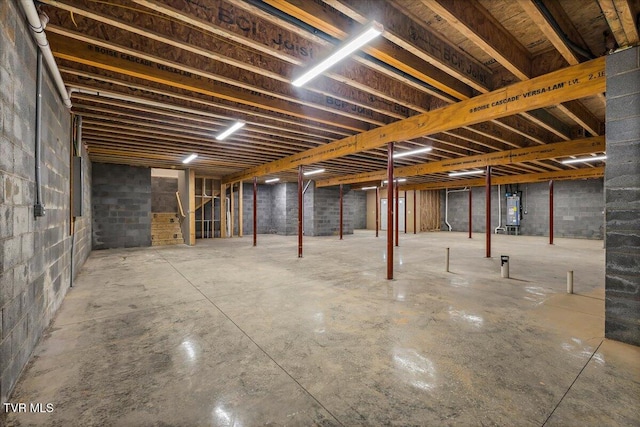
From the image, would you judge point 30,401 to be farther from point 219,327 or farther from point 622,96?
point 622,96

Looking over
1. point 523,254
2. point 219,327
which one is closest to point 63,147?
point 219,327

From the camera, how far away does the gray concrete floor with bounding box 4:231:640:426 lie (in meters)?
1.69

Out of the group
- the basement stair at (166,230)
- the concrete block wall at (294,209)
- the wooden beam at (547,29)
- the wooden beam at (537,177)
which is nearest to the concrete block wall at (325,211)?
the concrete block wall at (294,209)

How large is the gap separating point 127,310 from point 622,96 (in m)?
5.63

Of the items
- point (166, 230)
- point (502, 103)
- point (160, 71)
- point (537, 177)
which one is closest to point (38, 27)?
point (160, 71)

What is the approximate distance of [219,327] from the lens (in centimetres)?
293

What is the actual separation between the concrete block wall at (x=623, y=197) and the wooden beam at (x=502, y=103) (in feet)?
1.18

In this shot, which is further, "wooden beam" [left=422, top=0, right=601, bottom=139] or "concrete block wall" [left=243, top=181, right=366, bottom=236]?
"concrete block wall" [left=243, top=181, right=366, bottom=236]

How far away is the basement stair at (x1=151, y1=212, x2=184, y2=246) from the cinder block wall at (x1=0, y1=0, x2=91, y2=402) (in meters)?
8.08

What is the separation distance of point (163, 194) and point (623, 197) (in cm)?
1457

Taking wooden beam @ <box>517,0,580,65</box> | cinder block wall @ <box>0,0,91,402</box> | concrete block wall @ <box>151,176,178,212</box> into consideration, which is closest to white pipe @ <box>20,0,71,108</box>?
cinder block wall @ <box>0,0,91,402</box>

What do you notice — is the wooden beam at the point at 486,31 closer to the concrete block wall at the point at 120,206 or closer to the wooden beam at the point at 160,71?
the wooden beam at the point at 160,71

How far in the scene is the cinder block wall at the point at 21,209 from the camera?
182cm

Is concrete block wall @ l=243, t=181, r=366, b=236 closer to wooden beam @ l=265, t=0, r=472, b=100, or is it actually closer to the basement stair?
the basement stair
